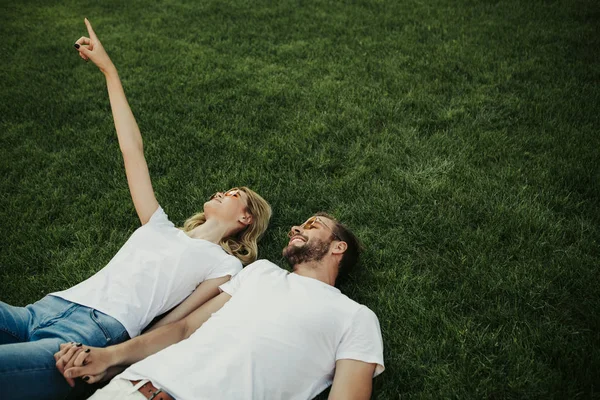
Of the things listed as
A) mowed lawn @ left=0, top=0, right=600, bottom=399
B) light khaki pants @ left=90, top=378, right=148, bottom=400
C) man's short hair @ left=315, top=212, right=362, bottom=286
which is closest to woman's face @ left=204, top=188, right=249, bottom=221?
mowed lawn @ left=0, top=0, right=600, bottom=399

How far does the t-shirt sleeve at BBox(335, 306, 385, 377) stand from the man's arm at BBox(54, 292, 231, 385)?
1.03 metres

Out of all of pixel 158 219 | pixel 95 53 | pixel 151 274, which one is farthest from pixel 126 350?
pixel 95 53

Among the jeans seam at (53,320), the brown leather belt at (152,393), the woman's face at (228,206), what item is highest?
the woman's face at (228,206)

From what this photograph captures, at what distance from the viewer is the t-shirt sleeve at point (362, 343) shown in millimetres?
2807

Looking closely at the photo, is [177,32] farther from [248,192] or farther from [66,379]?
[66,379]

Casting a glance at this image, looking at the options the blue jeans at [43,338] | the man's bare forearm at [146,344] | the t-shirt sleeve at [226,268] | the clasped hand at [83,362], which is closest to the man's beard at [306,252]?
the t-shirt sleeve at [226,268]

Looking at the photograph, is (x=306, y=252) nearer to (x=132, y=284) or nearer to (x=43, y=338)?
(x=132, y=284)

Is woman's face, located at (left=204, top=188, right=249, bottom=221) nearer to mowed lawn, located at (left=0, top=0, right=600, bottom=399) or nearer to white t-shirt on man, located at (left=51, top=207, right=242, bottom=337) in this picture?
white t-shirt on man, located at (left=51, top=207, right=242, bottom=337)

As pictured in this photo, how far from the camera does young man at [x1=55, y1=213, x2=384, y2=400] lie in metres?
2.58

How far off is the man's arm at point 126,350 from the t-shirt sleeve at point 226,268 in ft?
0.82

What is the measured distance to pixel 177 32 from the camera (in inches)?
355

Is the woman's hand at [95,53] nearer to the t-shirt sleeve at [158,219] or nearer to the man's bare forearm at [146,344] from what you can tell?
the t-shirt sleeve at [158,219]

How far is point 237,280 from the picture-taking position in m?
3.43

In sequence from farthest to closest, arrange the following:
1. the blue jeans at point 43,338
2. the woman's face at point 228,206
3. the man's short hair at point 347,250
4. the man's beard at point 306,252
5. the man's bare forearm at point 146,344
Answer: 1. the woman's face at point 228,206
2. the man's short hair at point 347,250
3. the man's beard at point 306,252
4. the man's bare forearm at point 146,344
5. the blue jeans at point 43,338
